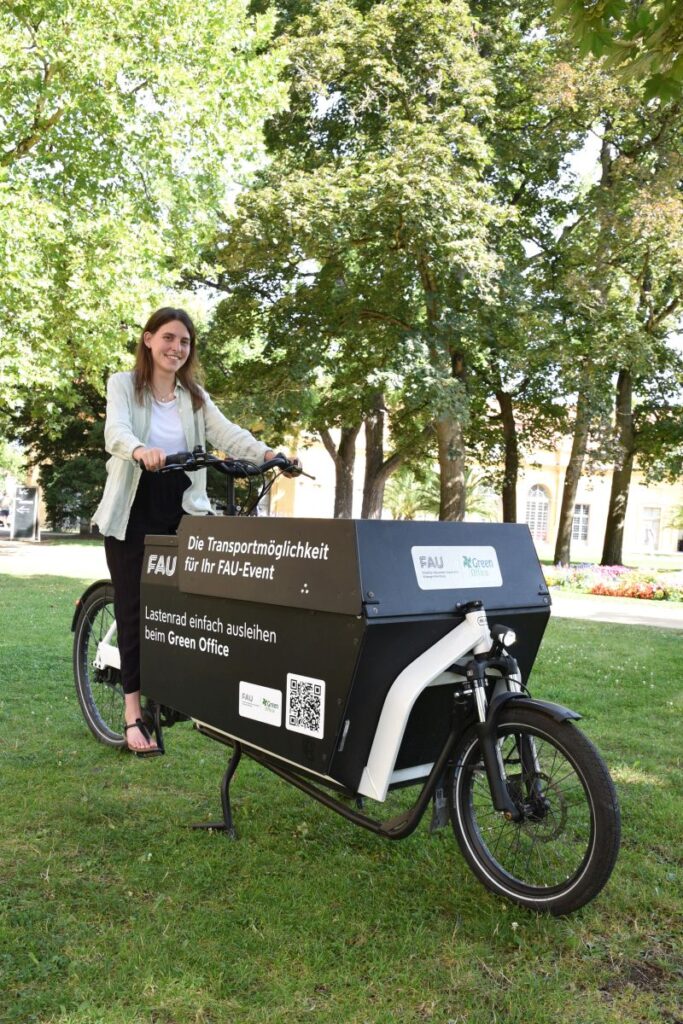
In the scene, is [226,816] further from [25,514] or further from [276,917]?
[25,514]

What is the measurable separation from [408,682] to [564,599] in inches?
508

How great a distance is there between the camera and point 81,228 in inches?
604

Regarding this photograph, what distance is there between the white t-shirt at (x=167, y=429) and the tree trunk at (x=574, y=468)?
1748 cm

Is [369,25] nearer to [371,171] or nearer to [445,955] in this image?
[371,171]

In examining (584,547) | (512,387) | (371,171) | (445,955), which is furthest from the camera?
(584,547)

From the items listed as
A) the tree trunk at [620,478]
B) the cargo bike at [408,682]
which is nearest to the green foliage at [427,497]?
the tree trunk at [620,478]

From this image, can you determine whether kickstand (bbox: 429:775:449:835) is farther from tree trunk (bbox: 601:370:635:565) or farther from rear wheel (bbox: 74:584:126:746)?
tree trunk (bbox: 601:370:635:565)

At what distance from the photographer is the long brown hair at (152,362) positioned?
149 inches

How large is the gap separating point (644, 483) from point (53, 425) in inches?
634

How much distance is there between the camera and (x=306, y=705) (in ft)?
8.87

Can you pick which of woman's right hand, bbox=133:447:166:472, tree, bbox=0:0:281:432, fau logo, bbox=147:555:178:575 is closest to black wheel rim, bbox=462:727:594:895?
fau logo, bbox=147:555:178:575

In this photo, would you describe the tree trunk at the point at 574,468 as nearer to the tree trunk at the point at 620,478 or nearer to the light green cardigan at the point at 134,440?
the tree trunk at the point at 620,478

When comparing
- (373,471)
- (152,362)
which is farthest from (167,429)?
(373,471)

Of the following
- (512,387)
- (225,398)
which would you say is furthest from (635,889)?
(512,387)
